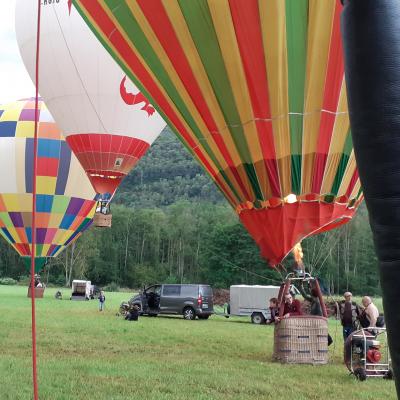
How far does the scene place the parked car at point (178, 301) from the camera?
671 inches

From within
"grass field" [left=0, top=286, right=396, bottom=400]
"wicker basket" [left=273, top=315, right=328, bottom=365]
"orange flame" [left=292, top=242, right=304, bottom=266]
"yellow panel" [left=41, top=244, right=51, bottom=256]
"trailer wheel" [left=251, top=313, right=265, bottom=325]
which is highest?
"yellow panel" [left=41, top=244, right=51, bottom=256]

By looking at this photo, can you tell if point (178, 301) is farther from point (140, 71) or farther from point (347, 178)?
point (347, 178)

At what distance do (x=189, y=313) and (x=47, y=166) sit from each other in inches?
227

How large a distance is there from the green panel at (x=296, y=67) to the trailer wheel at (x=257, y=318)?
11832 mm

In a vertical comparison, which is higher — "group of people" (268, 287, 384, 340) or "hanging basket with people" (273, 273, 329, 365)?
"group of people" (268, 287, 384, 340)

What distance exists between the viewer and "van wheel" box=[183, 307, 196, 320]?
55.2ft

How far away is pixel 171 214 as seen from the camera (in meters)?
67.6

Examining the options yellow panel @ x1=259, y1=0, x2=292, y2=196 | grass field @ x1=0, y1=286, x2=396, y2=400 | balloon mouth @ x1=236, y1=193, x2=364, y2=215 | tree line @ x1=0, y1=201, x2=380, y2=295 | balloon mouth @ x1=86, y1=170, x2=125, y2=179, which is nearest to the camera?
yellow panel @ x1=259, y1=0, x2=292, y2=196

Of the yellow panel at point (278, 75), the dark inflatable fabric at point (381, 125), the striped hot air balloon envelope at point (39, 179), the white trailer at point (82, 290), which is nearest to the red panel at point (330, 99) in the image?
the yellow panel at point (278, 75)

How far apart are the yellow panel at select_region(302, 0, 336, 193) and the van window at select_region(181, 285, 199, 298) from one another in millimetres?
12227

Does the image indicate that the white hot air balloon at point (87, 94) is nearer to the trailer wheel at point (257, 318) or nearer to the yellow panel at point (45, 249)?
the yellow panel at point (45, 249)

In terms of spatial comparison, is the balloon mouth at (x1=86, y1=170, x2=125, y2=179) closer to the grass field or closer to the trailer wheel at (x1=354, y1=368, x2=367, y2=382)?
the grass field

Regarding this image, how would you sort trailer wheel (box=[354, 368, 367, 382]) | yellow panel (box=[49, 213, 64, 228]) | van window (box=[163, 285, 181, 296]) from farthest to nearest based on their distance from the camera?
van window (box=[163, 285, 181, 296]) → yellow panel (box=[49, 213, 64, 228]) → trailer wheel (box=[354, 368, 367, 382])

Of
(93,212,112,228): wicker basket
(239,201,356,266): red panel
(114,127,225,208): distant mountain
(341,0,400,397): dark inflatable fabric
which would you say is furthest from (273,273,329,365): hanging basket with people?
(114,127,225,208): distant mountain
